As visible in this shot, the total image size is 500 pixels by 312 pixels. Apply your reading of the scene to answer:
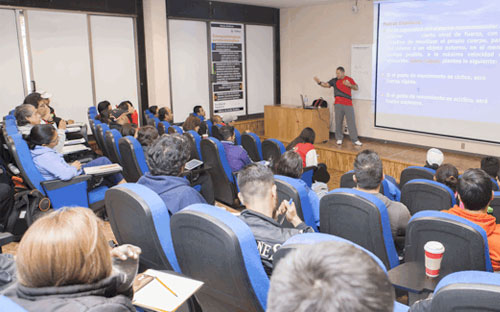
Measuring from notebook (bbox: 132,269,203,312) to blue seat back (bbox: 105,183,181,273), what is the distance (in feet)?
1.25

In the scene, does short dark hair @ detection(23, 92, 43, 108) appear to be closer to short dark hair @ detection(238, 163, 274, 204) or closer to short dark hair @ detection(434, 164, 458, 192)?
short dark hair @ detection(238, 163, 274, 204)

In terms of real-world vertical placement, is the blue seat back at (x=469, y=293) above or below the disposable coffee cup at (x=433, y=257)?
above

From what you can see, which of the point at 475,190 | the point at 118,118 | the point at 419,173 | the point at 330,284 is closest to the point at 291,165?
the point at 475,190

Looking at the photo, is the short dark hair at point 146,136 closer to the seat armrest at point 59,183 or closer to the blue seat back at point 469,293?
the seat armrest at point 59,183

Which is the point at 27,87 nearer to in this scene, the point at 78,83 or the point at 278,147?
the point at 78,83

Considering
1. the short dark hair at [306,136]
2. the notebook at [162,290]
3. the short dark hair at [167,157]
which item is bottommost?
the notebook at [162,290]

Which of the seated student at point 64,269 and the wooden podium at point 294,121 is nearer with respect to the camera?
the seated student at point 64,269

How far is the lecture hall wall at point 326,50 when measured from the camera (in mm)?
8242

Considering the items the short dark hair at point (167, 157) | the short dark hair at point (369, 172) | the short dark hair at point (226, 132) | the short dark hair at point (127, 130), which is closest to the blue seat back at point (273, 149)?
the short dark hair at point (226, 132)

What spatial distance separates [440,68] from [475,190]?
5616mm

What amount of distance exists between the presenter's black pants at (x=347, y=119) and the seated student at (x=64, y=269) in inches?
296

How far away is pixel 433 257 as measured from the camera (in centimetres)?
170

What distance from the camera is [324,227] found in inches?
101

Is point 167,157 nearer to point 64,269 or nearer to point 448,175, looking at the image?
point 64,269
